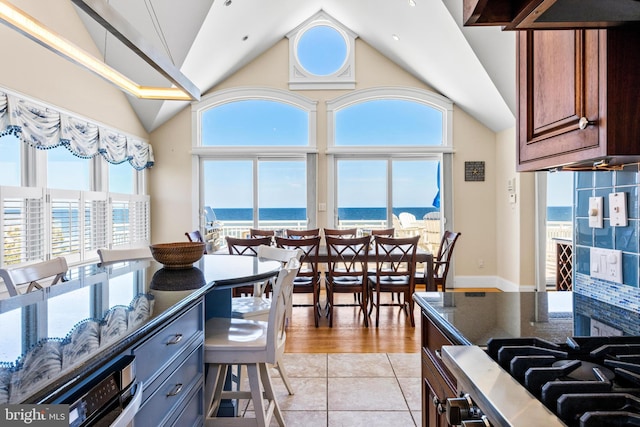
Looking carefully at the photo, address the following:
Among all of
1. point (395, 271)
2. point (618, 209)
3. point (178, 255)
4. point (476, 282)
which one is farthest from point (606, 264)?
point (476, 282)

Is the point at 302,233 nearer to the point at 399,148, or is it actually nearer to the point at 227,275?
the point at 399,148

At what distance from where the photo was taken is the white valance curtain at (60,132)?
2.83m

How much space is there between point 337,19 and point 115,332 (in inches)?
221

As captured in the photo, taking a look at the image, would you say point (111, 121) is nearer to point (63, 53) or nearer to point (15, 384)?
point (63, 53)

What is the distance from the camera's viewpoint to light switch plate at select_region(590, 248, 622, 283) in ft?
4.26

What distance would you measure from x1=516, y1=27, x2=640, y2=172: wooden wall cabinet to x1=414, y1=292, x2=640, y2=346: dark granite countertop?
0.48m

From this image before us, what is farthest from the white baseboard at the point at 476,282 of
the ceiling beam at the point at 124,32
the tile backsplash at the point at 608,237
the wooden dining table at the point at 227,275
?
the ceiling beam at the point at 124,32

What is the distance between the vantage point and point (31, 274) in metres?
1.82

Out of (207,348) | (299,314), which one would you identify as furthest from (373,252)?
(207,348)

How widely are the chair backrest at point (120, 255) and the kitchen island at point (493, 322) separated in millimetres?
2150

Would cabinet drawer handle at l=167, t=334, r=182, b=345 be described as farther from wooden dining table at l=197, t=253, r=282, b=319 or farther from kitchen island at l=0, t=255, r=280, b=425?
wooden dining table at l=197, t=253, r=282, b=319

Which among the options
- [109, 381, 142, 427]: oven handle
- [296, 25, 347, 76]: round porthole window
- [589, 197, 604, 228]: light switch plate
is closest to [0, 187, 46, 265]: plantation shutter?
[109, 381, 142, 427]: oven handle

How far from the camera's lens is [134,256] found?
2.78 metres

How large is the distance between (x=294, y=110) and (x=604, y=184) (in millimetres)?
4865
